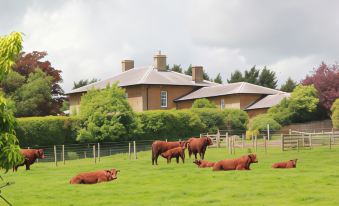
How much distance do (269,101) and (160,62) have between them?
14596 mm

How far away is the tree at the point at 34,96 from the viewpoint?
64.4 m

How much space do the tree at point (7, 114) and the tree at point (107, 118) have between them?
44577 mm

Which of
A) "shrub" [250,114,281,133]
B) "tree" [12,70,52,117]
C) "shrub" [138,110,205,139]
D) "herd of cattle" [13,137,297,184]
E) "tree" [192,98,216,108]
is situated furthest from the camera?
"tree" [192,98,216,108]

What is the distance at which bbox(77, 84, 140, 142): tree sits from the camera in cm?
5528

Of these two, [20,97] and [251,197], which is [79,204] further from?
[20,97]

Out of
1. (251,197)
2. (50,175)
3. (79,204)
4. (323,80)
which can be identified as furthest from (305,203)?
(323,80)

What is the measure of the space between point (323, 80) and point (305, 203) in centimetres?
5584

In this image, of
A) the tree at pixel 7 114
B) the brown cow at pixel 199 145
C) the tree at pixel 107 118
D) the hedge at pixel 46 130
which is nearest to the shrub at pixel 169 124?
the tree at pixel 107 118

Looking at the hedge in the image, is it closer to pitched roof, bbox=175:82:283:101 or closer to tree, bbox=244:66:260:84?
pitched roof, bbox=175:82:283:101

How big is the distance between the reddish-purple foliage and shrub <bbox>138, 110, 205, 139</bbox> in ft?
43.8

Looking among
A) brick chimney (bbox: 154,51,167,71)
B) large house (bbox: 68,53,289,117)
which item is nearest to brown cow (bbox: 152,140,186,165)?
large house (bbox: 68,53,289,117)

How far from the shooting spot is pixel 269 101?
232 feet

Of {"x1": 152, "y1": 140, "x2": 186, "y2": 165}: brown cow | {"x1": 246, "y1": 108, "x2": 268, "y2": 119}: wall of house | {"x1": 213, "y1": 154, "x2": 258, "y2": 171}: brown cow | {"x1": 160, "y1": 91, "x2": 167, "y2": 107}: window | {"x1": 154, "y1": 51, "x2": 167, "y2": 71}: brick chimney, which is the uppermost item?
{"x1": 154, "y1": 51, "x2": 167, "y2": 71}: brick chimney

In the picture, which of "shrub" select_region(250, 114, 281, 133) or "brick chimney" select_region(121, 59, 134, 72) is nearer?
"shrub" select_region(250, 114, 281, 133)
